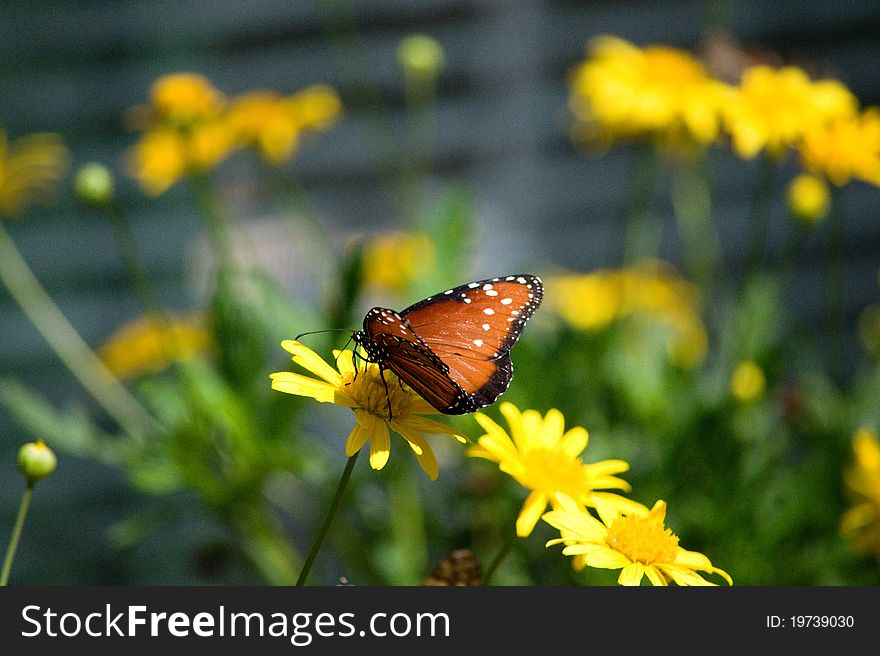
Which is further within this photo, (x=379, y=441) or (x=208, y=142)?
(x=208, y=142)

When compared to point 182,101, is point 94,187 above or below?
below

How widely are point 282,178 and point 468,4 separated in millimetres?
543

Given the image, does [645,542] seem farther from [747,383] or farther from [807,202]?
[807,202]

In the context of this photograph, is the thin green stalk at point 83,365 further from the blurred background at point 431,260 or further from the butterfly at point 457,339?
the butterfly at point 457,339

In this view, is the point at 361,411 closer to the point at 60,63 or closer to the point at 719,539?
the point at 719,539

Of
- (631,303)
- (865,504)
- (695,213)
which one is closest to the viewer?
(865,504)

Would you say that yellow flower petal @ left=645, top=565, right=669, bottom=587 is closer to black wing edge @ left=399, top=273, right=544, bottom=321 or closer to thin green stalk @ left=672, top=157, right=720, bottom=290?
black wing edge @ left=399, top=273, right=544, bottom=321

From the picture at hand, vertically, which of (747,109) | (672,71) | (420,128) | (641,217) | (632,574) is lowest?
(632,574)

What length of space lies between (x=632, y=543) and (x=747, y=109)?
62 centimetres

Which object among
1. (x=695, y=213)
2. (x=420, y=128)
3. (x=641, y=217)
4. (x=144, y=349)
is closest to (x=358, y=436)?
(x=144, y=349)

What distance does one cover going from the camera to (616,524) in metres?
0.61

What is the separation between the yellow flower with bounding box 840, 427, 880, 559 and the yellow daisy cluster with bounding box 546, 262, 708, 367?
0.25 meters

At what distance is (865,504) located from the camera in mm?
929

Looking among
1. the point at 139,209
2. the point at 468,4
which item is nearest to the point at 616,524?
the point at 468,4
